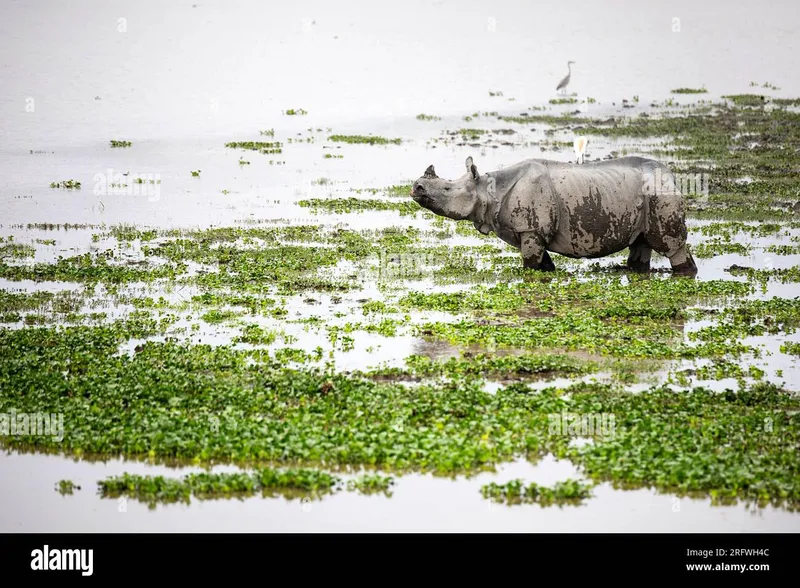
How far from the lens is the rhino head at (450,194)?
23359 mm

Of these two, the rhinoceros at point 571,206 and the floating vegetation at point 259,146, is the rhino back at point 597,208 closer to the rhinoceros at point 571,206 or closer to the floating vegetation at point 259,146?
the rhinoceros at point 571,206

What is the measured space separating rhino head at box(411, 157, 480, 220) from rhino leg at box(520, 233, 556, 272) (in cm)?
124

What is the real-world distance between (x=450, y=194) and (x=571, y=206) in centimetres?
241

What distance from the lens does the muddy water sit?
12.0 meters

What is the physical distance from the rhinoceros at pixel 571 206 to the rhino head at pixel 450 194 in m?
0.02

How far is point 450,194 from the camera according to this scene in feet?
76.9

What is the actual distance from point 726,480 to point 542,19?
275 feet

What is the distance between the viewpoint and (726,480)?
12.1 m

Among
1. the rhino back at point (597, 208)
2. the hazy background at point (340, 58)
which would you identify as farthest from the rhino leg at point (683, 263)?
the hazy background at point (340, 58)

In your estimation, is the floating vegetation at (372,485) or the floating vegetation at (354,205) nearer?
the floating vegetation at (372,485)

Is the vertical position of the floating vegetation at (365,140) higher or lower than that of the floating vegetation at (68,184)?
higher

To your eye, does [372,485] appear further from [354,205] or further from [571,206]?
[354,205]

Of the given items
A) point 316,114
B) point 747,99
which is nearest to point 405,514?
point 316,114

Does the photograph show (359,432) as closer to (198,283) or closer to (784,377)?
(784,377)
